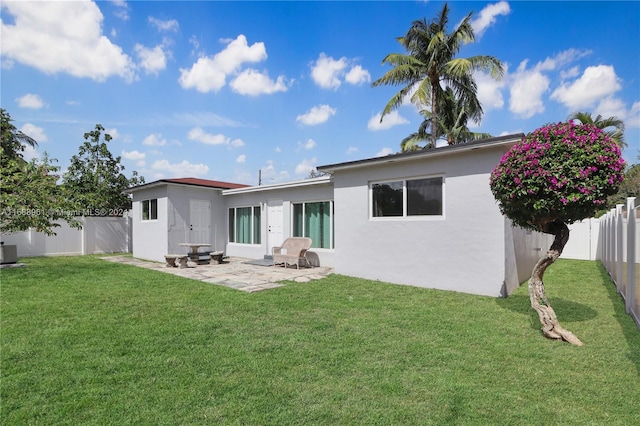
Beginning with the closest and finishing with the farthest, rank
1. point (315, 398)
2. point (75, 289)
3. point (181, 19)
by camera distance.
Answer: point (315, 398) → point (75, 289) → point (181, 19)

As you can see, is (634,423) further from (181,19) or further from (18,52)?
(18,52)

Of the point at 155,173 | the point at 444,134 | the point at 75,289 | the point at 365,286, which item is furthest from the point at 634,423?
the point at 155,173

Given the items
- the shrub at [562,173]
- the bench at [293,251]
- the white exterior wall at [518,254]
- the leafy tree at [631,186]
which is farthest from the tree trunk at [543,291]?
the leafy tree at [631,186]

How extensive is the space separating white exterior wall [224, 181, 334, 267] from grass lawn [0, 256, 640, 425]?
15.8ft

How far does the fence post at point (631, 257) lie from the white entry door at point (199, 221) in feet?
43.8

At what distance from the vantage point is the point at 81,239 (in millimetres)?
16578

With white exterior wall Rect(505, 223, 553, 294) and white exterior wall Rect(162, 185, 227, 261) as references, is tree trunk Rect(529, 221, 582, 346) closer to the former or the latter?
white exterior wall Rect(505, 223, 553, 294)

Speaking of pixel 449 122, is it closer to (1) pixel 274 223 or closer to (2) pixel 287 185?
(2) pixel 287 185

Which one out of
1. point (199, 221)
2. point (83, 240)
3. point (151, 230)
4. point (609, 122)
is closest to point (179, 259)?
point (199, 221)

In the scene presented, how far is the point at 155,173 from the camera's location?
901 inches

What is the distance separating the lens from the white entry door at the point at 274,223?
12539 millimetres

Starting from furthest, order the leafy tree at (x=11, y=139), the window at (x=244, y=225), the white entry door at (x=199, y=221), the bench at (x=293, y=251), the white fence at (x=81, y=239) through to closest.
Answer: the leafy tree at (x=11, y=139), the white fence at (x=81, y=239), the white entry door at (x=199, y=221), the window at (x=244, y=225), the bench at (x=293, y=251)

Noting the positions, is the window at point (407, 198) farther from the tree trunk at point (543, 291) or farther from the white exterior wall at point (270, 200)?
the tree trunk at point (543, 291)

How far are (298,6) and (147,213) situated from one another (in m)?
10.5
